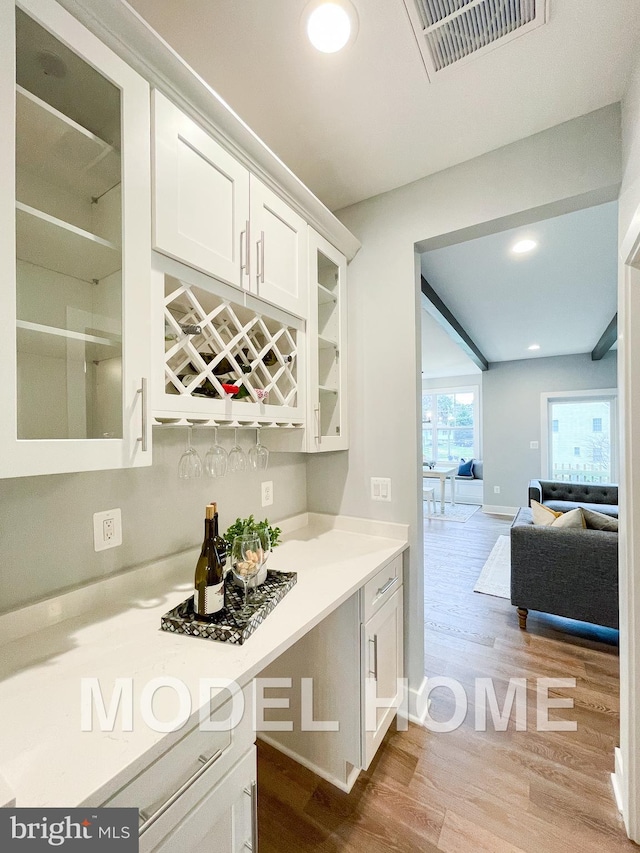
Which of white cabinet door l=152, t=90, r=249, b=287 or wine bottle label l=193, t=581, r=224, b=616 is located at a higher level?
white cabinet door l=152, t=90, r=249, b=287

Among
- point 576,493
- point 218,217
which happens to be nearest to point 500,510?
point 576,493

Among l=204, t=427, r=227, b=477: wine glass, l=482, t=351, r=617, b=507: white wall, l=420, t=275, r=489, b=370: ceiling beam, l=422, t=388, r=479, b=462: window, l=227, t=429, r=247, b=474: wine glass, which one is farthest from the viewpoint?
l=422, t=388, r=479, b=462: window

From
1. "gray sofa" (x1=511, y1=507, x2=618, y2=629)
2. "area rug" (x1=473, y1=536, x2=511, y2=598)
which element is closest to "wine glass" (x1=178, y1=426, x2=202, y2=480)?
"gray sofa" (x1=511, y1=507, x2=618, y2=629)

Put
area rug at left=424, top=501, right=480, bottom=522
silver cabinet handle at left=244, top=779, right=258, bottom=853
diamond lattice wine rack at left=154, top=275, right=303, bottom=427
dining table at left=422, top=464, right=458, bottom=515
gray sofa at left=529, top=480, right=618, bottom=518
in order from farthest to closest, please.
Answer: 1. dining table at left=422, top=464, right=458, bottom=515
2. area rug at left=424, top=501, right=480, bottom=522
3. gray sofa at left=529, top=480, right=618, bottom=518
4. diamond lattice wine rack at left=154, top=275, right=303, bottom=427
5. silver cabinet handle at left=244, top=779, right=258, bottom=853

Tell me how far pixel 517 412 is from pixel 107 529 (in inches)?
257

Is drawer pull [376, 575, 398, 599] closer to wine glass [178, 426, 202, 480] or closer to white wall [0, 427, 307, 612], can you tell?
white wall [0, 427, 307, 612]

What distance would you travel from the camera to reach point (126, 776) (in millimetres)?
627

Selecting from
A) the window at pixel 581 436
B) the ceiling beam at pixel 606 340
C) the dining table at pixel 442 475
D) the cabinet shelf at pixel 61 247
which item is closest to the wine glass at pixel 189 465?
the cabinet shelf at pixel 61 247

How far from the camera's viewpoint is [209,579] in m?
1.06

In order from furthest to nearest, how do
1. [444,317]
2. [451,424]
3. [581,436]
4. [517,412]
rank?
[451,424], [517,412], [581,436], [444,317]

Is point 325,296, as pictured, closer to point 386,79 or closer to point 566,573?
point 386,79

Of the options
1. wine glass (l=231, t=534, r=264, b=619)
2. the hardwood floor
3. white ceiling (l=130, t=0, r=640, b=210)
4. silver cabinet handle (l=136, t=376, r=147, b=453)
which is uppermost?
white ceiling (l=130, t=0, r=640, b=210)

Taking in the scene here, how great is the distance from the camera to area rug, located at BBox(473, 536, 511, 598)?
329cm

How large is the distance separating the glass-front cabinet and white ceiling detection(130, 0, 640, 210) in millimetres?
440
